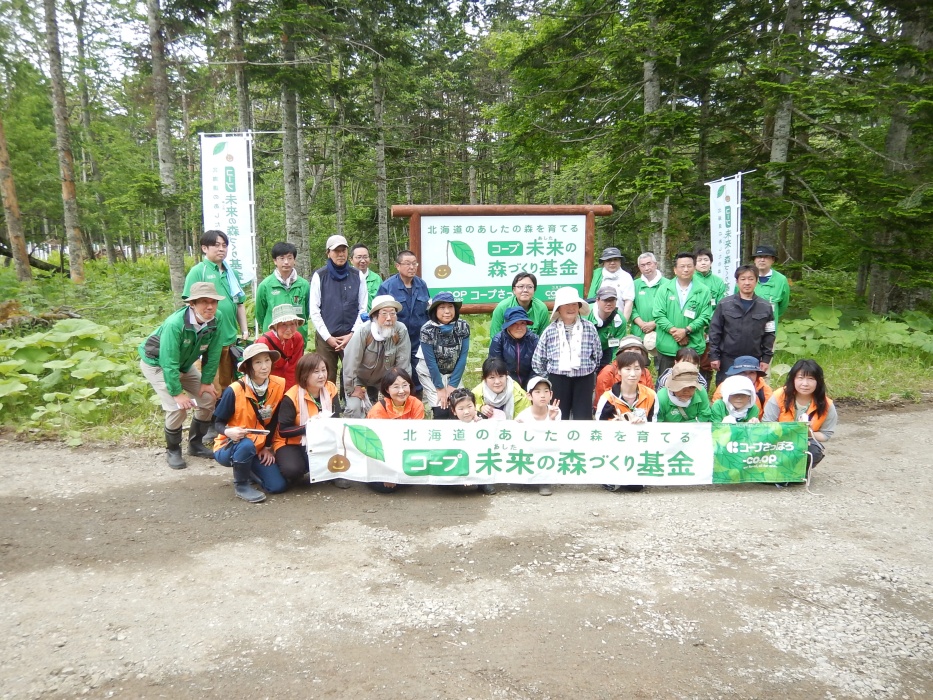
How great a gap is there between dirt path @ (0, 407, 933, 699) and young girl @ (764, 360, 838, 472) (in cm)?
48

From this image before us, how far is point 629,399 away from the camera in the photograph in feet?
17.4

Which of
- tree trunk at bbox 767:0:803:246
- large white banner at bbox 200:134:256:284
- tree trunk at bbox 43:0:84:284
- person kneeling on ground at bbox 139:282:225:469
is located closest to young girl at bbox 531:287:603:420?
person kneeling on ground at bbox 139:282:225:469

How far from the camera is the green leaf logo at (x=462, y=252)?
713 cm

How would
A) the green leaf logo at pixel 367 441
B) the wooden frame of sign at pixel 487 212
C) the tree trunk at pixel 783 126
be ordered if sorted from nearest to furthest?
the green leaf logo at pixel 367 441
the wooden frame of sign at pixel 487 212
the tree trunk at pixel 783 126

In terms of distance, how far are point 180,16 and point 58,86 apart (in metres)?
4.13

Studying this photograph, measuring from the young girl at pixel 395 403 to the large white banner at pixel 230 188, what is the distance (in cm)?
390

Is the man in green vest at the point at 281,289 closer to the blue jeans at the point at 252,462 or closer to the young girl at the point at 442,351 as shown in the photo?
the young girl at the point at 442,351

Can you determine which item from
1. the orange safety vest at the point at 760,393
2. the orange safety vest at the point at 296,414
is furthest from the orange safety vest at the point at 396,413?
the orange safety vest at the point at 760,393

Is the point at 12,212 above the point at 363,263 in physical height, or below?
above

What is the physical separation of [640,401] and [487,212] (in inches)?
124

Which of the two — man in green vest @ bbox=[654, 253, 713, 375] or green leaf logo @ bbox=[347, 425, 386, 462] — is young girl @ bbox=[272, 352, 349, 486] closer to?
green leaf logo @ bbox=[347, 425, 386, 462]

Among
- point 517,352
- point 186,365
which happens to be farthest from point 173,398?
point 517,352

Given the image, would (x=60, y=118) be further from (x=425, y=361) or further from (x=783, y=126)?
(x=783, y=126)

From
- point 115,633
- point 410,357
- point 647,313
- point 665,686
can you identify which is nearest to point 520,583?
point 665,686
